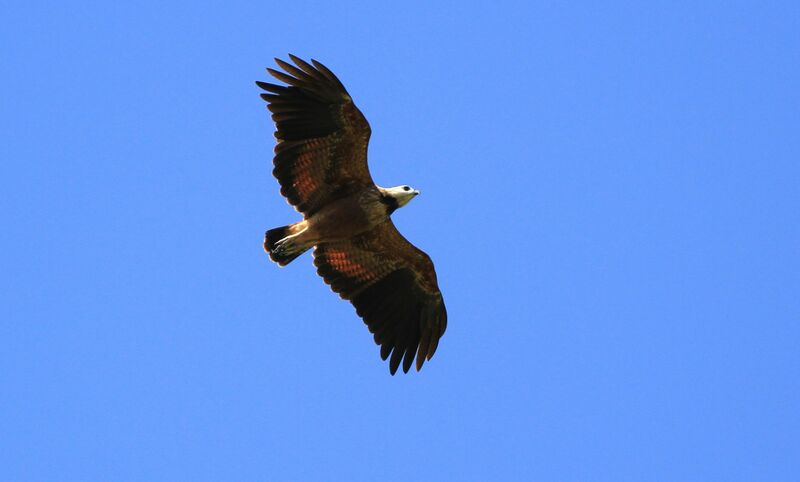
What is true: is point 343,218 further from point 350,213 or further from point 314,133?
point 314,133

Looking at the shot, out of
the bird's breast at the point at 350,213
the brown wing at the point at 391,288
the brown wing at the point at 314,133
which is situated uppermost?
the brown wing at the point at 314,133

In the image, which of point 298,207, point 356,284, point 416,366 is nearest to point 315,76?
point 298,207

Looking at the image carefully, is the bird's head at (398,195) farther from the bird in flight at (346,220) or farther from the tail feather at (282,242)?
the tail feather at (282,242)

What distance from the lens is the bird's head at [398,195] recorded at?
1891cm

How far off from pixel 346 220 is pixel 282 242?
Result: 1.11 m

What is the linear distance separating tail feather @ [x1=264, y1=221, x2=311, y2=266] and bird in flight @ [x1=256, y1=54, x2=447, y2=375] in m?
0.02

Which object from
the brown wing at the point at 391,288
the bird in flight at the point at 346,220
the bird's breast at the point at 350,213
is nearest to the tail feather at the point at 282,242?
the bird in flight at the point at 346,220

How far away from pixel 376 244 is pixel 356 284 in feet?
2.60

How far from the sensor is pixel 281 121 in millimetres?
18609

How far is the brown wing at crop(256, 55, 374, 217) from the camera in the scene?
18500mm

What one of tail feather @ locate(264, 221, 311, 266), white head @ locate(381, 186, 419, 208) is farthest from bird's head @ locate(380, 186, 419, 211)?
tail feather @ locate(264, 221, 311, 266)

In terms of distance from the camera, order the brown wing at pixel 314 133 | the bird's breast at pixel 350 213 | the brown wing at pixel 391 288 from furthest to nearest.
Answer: the brown wing at pixel 391 288, the bird's breast at pixel 350 213, the brown wing at pixel 314 133

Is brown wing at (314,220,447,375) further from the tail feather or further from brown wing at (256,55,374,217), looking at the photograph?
brown wing at (256,55,374,217)

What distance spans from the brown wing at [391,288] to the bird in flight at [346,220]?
0.06 ft
